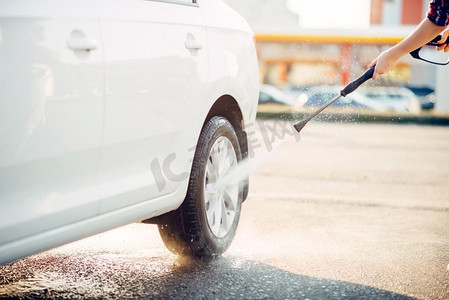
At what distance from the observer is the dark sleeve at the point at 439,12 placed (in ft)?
14.1

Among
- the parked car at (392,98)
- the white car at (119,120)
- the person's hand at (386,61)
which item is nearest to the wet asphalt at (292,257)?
the white car at (119,120)

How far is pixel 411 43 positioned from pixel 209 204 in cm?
148

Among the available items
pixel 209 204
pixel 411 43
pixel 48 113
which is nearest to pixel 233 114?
pixel 209 204

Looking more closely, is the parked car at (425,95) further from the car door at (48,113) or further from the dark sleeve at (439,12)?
the car door at (48,113)

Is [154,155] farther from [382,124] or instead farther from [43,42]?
[382,124]

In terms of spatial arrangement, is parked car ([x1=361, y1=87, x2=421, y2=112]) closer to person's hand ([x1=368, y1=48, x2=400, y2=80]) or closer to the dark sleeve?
person's hand ([x1=368, y1=48, x2=400, y2=80])

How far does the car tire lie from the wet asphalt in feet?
0.45

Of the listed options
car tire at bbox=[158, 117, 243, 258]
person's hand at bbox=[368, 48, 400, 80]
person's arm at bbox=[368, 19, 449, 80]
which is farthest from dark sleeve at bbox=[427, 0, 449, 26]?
car tire at bbox=[158, 117, 243, 258]

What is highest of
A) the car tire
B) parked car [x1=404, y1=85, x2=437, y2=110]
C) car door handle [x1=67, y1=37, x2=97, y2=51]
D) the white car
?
car door handle [x1=67, y1=37, x2=97, y2=51]

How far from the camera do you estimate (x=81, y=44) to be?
337 cm

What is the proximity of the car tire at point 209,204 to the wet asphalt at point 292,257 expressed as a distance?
0.45 ft

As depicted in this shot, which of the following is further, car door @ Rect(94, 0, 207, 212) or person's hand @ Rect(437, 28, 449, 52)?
person's hand @ Rect(437, 28, 449, 52)

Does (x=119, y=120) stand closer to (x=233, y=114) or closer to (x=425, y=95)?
(x=233, y=114)

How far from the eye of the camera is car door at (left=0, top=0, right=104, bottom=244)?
3031 mm
